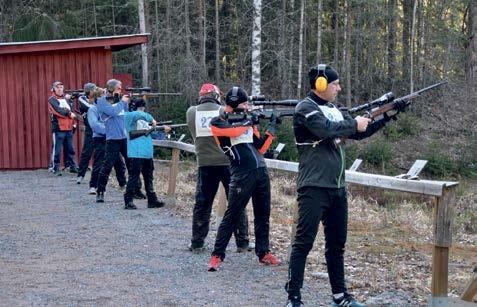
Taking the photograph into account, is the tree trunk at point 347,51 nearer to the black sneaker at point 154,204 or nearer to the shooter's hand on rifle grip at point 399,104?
the black sneaker at point 154,204

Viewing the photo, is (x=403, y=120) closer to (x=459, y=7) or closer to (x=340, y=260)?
(x=459, y=7)

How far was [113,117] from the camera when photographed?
13.5m

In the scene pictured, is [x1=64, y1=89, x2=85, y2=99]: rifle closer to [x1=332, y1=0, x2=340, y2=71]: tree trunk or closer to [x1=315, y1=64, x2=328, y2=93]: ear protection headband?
[x1=315, y1=64, x2=328, y2=93]: ear protection headband

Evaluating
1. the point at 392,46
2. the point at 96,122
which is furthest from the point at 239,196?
the point at 392,46

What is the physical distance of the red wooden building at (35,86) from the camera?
67.1 feet

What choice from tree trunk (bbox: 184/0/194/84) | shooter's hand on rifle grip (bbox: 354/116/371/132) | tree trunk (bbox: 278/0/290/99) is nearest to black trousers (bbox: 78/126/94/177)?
shooter's hand on rifle grip (bbox: 354/116/371/132)

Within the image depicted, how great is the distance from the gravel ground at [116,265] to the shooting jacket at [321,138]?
130cm

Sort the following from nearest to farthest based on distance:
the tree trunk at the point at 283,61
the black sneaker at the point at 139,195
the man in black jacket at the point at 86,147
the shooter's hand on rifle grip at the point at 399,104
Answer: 1. the shooter's hand on rifle grip at the point at 399,104
2. the black sneaker at the point at 139,195
3. the man in black jacket at the point at 86,147
4. the tree trunk at the point at 283,61

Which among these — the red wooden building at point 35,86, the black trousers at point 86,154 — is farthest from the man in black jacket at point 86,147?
the red wooden building at point 35,86

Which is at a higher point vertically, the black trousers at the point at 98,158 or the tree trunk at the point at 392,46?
the tree trunk at the point at 392,46

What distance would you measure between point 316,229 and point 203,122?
127 inches

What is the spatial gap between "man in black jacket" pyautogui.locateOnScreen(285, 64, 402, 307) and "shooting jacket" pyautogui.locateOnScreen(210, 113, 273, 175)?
176 centimetres

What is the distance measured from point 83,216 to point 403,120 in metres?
21.9

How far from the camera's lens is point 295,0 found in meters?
36.3
